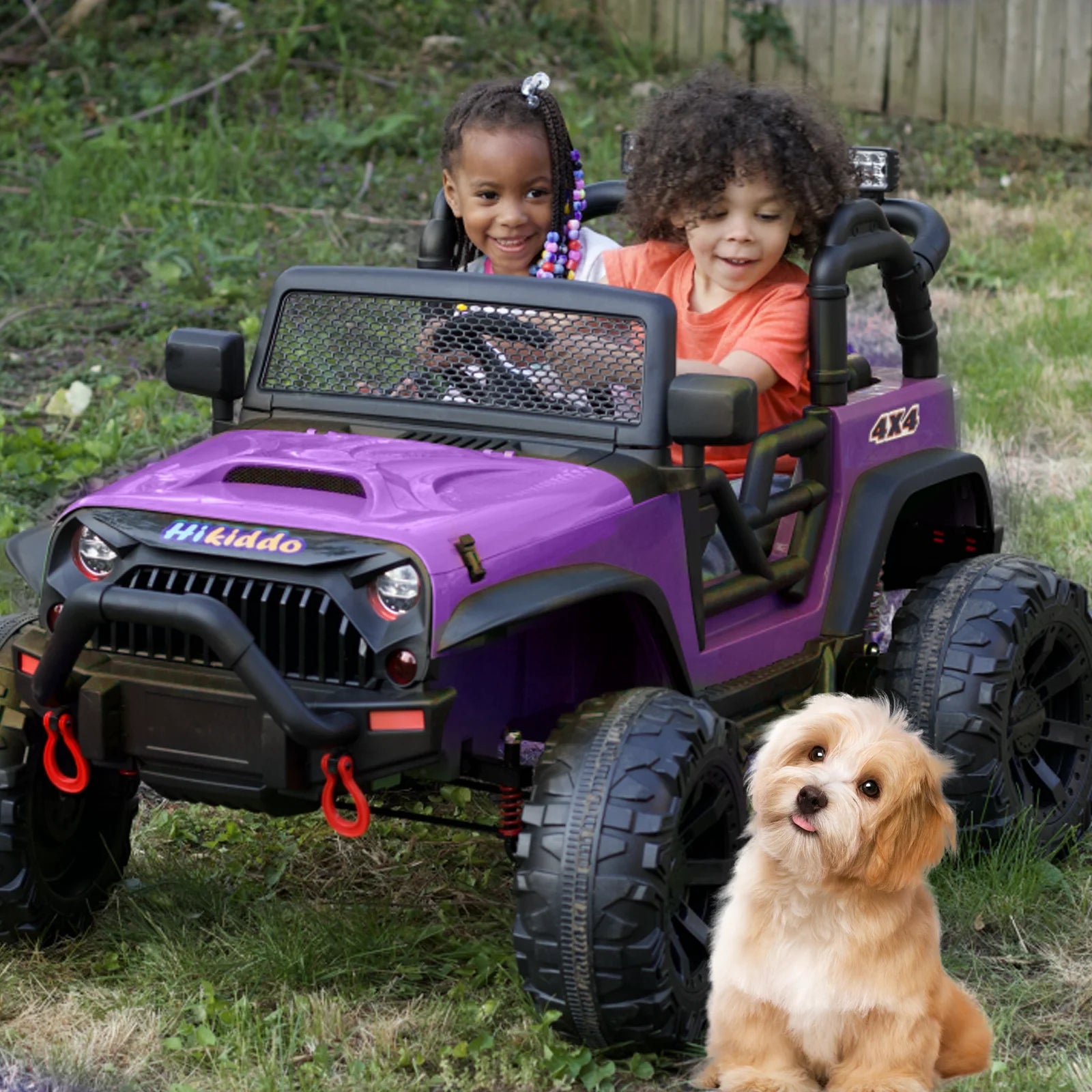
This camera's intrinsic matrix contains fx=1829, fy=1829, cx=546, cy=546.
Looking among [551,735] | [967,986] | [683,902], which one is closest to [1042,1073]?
[967,986]

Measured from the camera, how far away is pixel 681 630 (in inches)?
143

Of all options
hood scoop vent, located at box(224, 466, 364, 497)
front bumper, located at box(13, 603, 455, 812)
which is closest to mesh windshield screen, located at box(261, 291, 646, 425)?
hood scoop vent, located at box(224, 466, 364, 497)

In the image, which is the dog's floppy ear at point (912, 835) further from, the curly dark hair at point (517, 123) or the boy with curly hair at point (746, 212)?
the curly dark hair at point (517, 123)

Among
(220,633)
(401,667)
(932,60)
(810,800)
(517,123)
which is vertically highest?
(517,123)

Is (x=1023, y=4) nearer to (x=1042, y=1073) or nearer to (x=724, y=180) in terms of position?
(x=724, y=180)

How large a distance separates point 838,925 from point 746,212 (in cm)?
174

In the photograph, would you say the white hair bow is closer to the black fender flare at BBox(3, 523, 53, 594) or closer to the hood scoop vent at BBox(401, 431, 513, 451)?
the hood scoop vent at BBox(401, 431, 513, 451)

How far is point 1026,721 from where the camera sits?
4.15m

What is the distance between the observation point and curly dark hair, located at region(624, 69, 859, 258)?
401 cm

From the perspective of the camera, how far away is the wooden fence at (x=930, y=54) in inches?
468

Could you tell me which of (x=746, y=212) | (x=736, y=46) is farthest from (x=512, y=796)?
(x=736, y=46)

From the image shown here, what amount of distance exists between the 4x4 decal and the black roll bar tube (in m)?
0.17

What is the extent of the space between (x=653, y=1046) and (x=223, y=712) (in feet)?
3.19

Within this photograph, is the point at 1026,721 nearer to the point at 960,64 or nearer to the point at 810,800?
Answer: the point at 810,800
